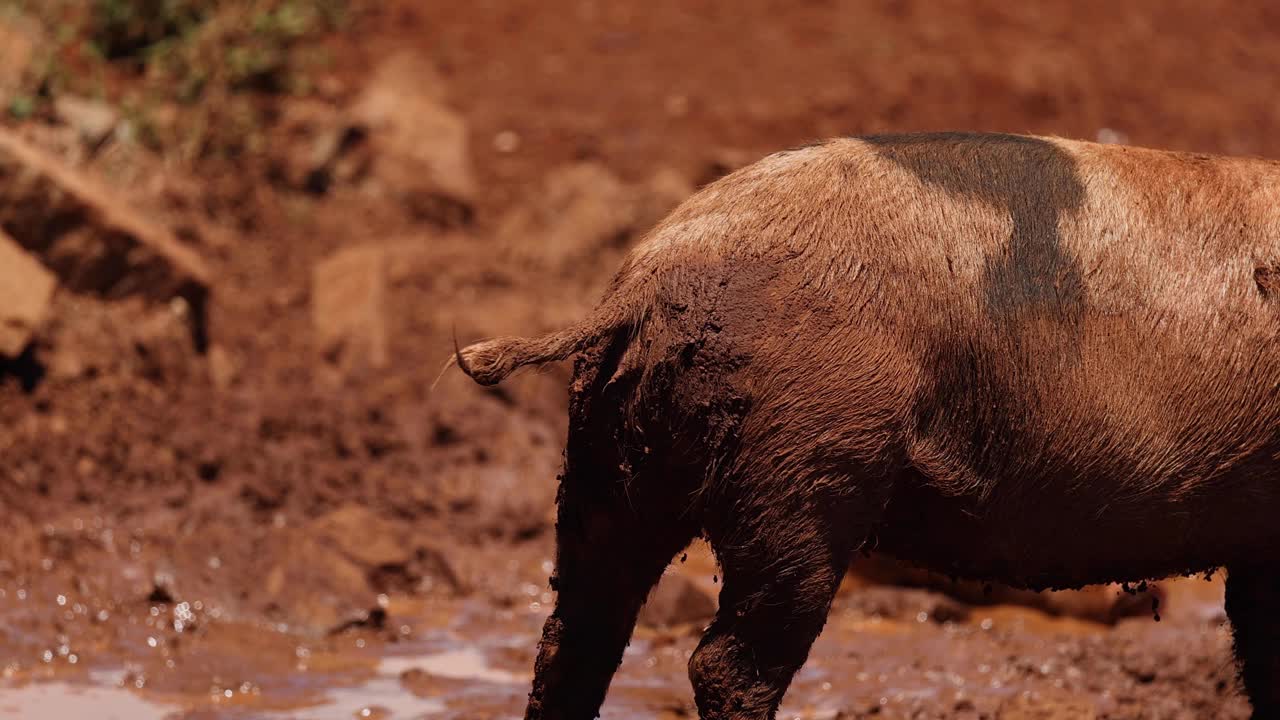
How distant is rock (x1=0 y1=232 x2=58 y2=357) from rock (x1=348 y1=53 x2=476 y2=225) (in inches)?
126

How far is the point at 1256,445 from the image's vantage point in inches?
173

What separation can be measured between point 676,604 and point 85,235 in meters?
3.53

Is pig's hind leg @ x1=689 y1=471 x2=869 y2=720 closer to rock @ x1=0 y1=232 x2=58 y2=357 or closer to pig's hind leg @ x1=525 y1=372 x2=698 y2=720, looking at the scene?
pig's hind leg @ x1=525 y1=372 x2=698 y2=720

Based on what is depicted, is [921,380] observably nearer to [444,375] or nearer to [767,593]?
[767,593]

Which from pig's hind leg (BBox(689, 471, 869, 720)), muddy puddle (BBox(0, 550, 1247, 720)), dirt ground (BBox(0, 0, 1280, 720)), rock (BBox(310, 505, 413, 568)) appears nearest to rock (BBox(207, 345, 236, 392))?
dirt ground (BBox(0, 0, 1280, 720))

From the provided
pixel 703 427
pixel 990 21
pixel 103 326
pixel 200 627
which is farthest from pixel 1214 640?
pixel 990 21

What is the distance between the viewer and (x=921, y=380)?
13.7ft

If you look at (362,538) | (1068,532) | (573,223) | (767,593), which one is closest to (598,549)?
(767,593)

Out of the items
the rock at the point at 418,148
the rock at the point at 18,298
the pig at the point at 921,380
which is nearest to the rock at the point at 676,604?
the pig at the point at 921,380

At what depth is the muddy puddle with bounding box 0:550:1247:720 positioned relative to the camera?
5754 mm

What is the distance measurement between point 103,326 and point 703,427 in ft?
16.1

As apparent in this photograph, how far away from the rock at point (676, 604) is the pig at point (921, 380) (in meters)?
2.18

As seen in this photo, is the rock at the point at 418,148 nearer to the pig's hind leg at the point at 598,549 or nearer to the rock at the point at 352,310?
the rock at the point at 352,310

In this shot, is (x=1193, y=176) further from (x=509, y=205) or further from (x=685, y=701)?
(x=509, y=205)
